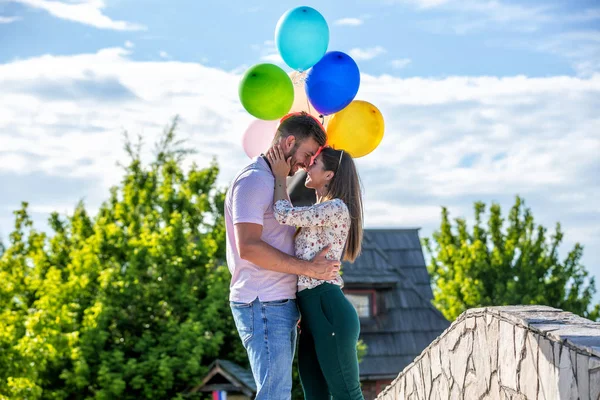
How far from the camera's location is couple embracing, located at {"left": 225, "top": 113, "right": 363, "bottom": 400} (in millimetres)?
4227

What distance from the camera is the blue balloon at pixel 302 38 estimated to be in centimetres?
529

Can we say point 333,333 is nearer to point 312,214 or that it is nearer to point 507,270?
point 312,214

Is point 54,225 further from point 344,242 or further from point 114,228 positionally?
point 344,242

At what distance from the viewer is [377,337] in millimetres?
19703

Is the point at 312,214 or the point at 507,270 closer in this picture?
the point at 312,214

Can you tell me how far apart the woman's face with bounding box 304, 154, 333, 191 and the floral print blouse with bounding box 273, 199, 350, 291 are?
0.17 metres

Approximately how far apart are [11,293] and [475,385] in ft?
33.8

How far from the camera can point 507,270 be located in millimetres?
22266

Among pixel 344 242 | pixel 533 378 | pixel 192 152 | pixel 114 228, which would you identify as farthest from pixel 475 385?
pixel 192 152

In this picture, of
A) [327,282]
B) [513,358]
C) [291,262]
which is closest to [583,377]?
[513,358]

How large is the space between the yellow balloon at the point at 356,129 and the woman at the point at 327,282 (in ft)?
2.31

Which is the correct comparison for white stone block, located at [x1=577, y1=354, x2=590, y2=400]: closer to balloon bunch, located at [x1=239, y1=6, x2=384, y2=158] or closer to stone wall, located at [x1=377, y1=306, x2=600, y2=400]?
stone wall, located at [x1=377, y1=306, x2=600, y2=400]

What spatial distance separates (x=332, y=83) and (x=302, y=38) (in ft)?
1.21

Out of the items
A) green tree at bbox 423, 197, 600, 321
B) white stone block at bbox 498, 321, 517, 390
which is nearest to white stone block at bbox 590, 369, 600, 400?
white stone block at bbox 498, 321, 517, 390
